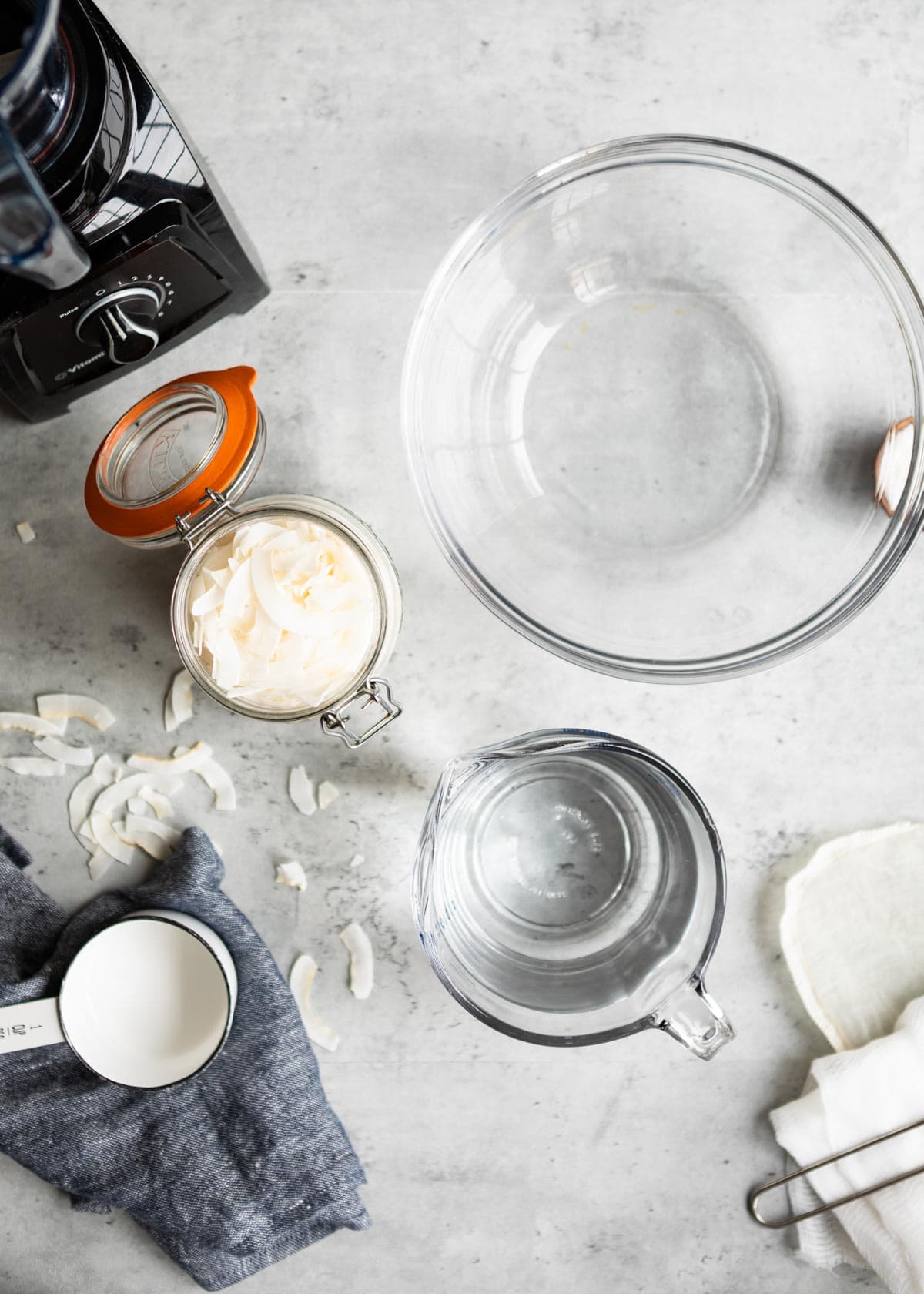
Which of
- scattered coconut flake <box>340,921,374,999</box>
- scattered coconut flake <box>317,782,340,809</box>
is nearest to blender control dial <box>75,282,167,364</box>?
scattered coconut flake <box>317,782,340,809</box>

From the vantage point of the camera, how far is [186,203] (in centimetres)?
63

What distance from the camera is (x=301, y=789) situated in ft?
2.71

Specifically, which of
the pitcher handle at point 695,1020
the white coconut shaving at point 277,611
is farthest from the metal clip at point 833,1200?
the white coconut shaving at point 277,611

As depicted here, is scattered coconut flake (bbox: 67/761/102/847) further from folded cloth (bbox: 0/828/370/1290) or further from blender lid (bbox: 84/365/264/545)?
blender lid (bbox: 84/365/264/545)

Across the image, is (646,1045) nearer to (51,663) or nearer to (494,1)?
(51,663)

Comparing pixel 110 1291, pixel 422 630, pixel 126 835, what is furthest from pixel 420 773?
pixel 110 1291

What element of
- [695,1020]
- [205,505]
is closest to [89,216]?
[205,505]

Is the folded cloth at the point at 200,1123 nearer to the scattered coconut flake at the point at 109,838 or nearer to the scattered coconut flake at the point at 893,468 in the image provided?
the scattered coconut flake at the point at 109,838

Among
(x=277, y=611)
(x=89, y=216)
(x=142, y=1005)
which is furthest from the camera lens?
(x=142, y=1005)

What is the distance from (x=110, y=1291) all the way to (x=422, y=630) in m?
0.66

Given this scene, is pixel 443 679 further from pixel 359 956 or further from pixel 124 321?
pixel 124 321

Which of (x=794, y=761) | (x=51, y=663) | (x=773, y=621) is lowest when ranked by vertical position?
(x=794, y=761)

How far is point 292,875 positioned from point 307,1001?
4.5 inches

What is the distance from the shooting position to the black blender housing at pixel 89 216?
0.47 meters
